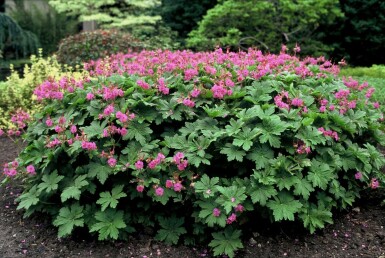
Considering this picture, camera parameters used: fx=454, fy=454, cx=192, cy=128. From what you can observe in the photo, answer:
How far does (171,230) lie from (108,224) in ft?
1.48

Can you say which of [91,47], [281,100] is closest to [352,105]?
[281,100]

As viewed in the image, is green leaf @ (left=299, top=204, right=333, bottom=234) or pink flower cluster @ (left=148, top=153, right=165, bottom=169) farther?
green leaf @ (left=299, top=204, right=333, bottom=234)

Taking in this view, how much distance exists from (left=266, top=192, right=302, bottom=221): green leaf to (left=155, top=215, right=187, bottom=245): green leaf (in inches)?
26.1

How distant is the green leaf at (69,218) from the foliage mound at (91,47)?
218 inches

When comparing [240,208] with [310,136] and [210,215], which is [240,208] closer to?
[210,215]

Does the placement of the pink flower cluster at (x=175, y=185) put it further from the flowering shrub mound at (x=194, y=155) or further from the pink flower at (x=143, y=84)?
the pink flower at (x=143, y=84)

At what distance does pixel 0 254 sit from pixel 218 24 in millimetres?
7530

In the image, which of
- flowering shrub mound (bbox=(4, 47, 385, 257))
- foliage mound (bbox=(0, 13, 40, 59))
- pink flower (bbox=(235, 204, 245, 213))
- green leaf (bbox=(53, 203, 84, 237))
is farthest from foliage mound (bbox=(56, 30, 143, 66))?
pink flower (bbox=(235, 204, 245, 213))

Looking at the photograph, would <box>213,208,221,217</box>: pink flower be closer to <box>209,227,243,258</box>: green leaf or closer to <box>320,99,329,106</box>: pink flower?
<box>209,227,243,258</box>: green leaf

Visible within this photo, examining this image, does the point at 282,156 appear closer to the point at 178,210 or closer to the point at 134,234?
the point at 178,210

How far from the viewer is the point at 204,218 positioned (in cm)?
302

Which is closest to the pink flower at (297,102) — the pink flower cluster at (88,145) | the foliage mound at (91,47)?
the pink flower cluster at (88,145)

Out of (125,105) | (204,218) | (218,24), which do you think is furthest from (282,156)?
(218,24)

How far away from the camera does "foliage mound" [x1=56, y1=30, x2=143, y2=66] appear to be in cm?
848
